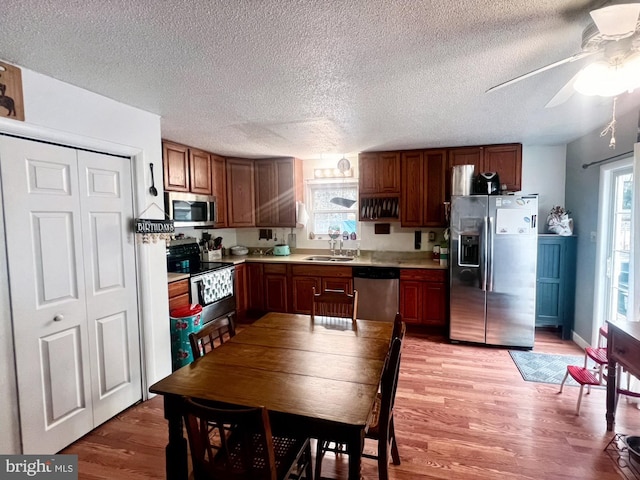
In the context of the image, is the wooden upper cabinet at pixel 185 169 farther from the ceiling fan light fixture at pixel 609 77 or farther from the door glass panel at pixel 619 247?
the door glass panel at pixel 619 247

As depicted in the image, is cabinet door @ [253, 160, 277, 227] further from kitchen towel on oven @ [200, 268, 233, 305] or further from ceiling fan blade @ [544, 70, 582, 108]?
ceiling fan blade @ [544, 70, 582, 108]

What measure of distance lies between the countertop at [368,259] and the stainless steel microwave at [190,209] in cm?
68

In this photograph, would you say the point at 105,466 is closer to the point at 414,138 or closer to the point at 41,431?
the point at 41,431

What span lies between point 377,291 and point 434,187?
1.45 metres

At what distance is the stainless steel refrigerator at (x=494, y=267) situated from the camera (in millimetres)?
3452

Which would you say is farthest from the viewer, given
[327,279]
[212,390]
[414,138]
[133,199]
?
[327,279]

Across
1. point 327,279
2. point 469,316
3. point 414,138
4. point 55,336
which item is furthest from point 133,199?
point 469,316

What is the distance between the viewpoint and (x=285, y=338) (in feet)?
6.62

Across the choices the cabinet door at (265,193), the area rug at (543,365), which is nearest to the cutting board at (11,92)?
the cabinet door at (265,193)

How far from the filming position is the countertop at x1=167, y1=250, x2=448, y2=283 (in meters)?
4.03

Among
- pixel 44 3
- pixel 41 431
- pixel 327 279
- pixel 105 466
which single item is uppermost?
pixel 44 3

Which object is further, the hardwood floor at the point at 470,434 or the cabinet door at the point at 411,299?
the cabinet door at the point at 411,299

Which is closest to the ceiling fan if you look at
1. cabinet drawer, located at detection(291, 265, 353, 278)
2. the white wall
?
the white wall

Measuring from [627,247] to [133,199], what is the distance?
4219 mm
